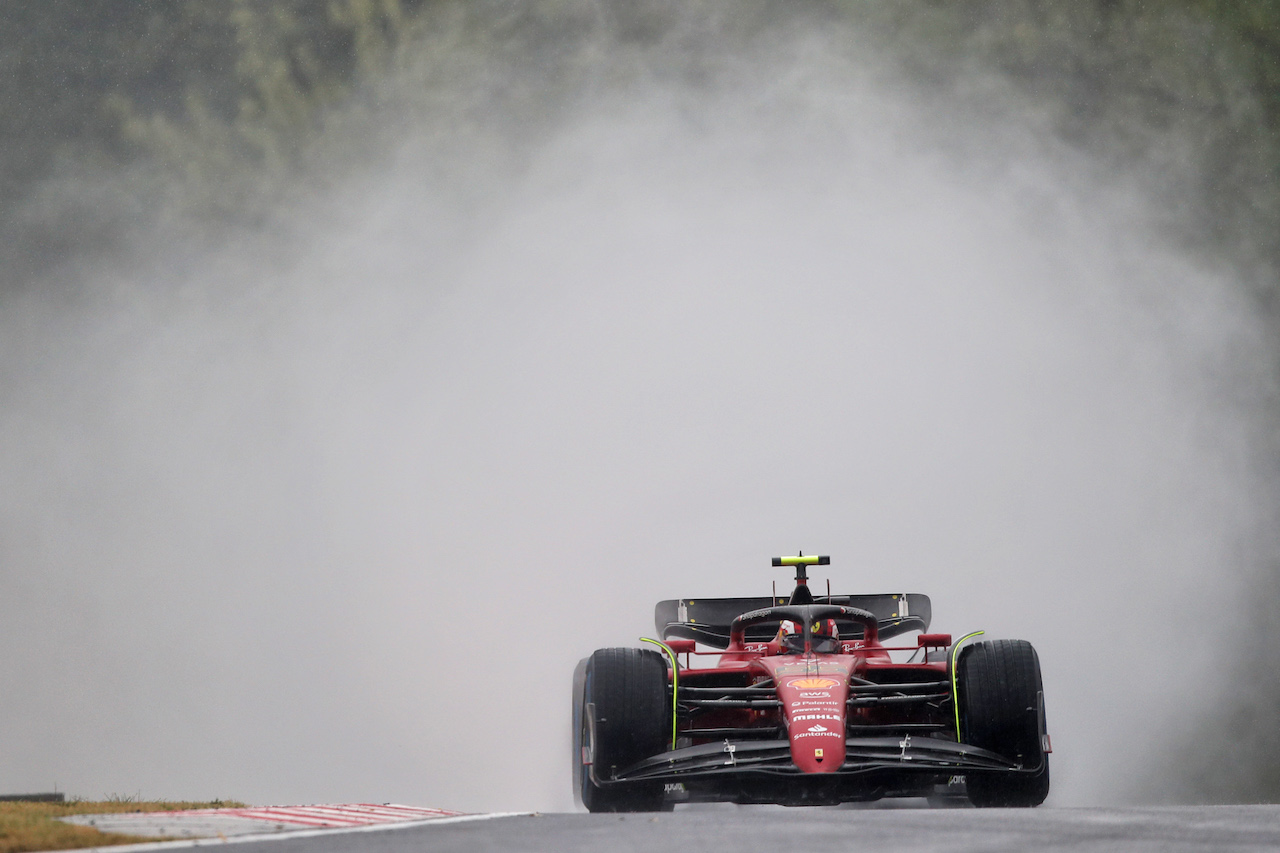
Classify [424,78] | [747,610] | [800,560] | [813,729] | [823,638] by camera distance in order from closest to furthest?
[813,729] → [823,638] → [800,560] → [747,610] → [424,78]

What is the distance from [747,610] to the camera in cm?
1033

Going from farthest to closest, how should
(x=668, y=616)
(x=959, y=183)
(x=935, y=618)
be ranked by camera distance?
(x=959, y=183), (x=935, y=618), (x=668, y=616)

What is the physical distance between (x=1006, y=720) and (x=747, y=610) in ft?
11.4

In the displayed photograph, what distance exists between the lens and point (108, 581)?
21141 millimetres

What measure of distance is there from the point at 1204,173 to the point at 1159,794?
10.3m

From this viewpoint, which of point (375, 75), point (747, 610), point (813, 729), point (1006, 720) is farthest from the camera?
point (375, 75)

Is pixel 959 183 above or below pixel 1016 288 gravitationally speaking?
above

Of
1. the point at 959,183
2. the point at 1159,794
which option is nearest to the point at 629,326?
the point at 959,183

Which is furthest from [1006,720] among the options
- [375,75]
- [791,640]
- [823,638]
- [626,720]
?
[375,75]

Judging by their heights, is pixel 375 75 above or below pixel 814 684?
above

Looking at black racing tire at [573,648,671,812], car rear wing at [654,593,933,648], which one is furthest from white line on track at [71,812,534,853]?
car rear wing at [654,593,933,648]

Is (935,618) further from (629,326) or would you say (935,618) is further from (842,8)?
(842,8)

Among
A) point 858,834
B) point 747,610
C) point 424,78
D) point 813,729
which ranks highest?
point 424,78

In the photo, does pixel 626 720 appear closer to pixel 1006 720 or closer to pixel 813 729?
pixel 813 729
